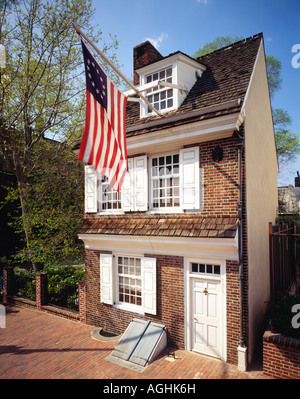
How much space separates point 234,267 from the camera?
6.73 m

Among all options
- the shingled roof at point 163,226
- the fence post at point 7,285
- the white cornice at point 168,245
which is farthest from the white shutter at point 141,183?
the fence post at point 7,285

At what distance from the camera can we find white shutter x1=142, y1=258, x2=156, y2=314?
798 centimetres

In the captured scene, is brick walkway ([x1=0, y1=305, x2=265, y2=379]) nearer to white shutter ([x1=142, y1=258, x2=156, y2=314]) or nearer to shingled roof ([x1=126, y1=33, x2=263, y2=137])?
white shutter ([x1=142, y1=258, x2=156, y2=314])

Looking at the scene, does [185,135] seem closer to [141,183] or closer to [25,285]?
[141,183]

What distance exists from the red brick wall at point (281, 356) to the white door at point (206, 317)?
1.22 m

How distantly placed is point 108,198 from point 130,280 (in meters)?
3.02

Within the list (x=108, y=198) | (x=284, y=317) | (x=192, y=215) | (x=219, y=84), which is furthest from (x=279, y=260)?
(x=108, y=198)

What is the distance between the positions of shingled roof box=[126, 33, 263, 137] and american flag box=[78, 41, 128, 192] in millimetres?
1867

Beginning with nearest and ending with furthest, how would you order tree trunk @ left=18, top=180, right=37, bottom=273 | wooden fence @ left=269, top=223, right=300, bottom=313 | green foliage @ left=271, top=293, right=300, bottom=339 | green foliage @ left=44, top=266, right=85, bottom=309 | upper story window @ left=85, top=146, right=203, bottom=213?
green foliage @ left=271, top=293, right=300, bottom=339 → wooden fence @ left=269, top=223, right=300, bottom=313 → upper story window @ left=85, top=146, right=203, bottom=213 → green foliage @ left=44, top=266, right=85, bottom=309 → tree trunk @ left=18, top=180, right=37, bottom=273

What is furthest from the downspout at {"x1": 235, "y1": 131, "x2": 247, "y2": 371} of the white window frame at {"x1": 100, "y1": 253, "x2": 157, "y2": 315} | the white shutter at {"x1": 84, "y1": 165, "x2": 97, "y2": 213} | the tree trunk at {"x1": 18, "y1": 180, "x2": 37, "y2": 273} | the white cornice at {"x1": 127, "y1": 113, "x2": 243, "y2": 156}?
the tree trunk at {"x1": 18, "y1": 180, "x2": 37, "y2": 273}

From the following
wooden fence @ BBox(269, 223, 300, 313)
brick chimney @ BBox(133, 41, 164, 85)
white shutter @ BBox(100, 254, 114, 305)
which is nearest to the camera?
wooden fence @ BBox(269, 223, 300, 313)

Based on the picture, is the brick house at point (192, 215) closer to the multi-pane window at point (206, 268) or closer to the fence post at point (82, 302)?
the multi-pane window at point (206, 268)

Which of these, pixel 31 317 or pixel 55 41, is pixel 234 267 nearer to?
pixel 31 317

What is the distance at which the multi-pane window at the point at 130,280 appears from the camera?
8594 mm
